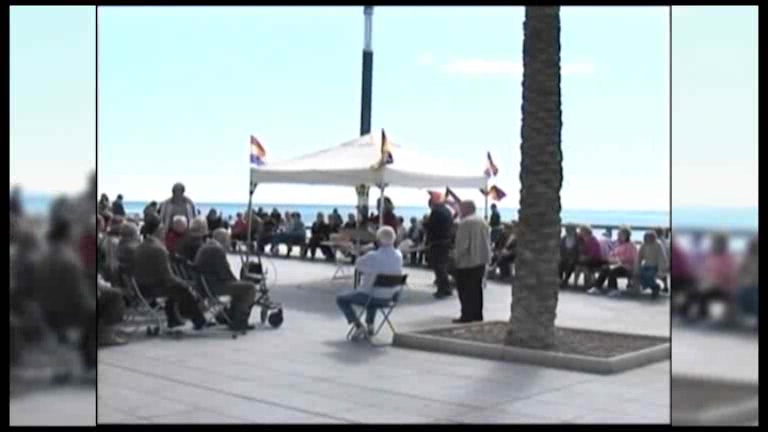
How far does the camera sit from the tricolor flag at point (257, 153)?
15.3 metres

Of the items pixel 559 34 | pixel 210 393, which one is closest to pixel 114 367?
pixel 210 393

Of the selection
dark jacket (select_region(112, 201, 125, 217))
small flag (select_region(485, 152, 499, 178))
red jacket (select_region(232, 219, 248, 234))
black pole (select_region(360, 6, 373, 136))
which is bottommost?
red jacket (select_region(232, 219, 248, 234))

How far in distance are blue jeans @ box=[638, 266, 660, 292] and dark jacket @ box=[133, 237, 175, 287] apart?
7067 millimetres

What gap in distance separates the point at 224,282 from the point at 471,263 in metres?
2.75

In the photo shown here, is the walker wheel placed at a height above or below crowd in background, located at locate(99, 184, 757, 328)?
below

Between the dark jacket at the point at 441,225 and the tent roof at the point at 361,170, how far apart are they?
2.08 ft

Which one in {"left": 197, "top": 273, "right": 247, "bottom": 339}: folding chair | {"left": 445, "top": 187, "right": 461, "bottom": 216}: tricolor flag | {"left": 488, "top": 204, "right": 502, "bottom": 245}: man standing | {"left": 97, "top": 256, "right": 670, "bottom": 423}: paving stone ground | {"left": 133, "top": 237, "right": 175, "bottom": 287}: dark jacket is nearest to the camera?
{"left": 97, "top": 256, "right": 670, "bottom": 423}: paving stone ground

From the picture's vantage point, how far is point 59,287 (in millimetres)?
4883

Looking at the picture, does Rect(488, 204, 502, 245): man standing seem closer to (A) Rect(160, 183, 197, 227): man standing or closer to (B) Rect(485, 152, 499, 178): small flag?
(B) Rect(485, 152, 499, 178): small flag

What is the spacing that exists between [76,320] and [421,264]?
14339 millimetres

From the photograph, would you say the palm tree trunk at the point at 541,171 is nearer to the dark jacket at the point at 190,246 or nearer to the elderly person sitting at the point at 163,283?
the elderly person sitting at the point at 163,283

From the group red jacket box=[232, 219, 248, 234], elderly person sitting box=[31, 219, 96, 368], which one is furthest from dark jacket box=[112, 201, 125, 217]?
elderly person sitting box=[31, 219, 96, 368]

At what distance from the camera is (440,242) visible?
46.2 feet

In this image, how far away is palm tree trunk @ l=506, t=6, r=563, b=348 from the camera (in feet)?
29.5
